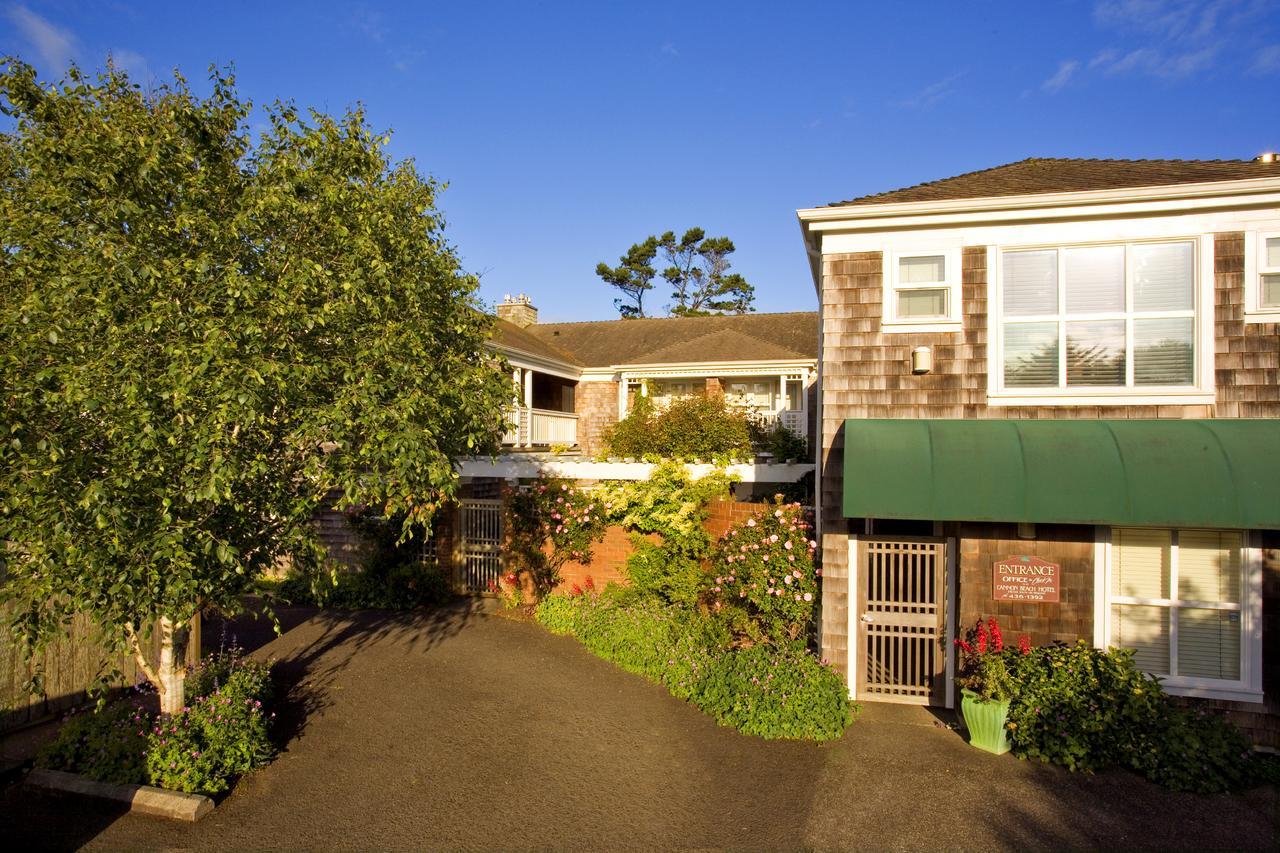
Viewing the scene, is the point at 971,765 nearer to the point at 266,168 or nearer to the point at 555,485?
the point at 555,485

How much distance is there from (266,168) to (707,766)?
711 cm

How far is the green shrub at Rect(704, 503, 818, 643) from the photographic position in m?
9.38

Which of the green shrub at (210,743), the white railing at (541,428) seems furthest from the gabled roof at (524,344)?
the green shrub at (210,743)

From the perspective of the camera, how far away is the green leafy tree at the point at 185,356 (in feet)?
17.1

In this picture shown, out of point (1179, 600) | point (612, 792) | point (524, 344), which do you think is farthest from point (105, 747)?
point (524, 344)

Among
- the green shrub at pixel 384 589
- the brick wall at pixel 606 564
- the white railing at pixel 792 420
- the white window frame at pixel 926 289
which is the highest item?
the white window frame at pixel 926 289

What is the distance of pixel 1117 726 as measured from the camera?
7.13 metres

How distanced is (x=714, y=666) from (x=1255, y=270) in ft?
24.4

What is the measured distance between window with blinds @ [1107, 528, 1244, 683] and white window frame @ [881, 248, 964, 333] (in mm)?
2998

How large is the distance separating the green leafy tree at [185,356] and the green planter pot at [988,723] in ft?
19.2

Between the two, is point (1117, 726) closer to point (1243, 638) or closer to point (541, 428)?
point (1243, 638)

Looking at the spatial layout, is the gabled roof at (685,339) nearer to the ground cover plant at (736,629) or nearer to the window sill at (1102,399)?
the ground cover plant at (736,629)

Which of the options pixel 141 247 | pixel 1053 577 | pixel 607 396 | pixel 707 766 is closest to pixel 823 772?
pixel 707 766

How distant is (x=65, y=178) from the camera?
5.49 meters
